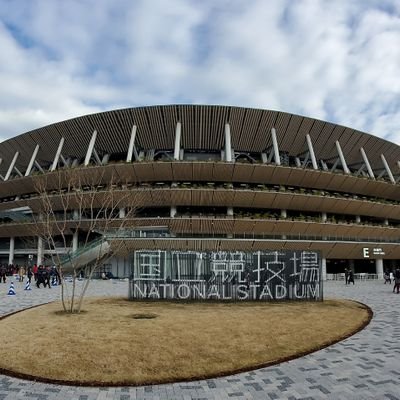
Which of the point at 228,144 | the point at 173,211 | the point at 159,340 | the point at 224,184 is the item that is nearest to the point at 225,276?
the point at 159,340

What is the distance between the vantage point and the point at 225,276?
18719 millimetres

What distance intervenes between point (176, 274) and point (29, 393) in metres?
12.7

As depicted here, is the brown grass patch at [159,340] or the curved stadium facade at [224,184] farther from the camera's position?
the curved stadium facade at [224,184]

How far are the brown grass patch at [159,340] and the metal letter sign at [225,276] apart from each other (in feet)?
9.97

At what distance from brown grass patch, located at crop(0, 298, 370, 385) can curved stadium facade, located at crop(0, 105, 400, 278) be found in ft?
75.9

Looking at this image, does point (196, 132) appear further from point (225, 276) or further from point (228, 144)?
point (225, 276)

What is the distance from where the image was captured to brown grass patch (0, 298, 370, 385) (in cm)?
737

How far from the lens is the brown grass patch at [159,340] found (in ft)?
24.2

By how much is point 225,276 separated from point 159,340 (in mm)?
9371

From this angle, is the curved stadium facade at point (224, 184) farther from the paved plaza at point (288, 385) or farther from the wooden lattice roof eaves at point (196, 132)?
the paved plaza at point (288, 385)

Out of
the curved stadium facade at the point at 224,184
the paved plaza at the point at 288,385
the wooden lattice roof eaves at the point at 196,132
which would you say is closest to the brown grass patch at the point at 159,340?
the paved plaza at the point at 288,385

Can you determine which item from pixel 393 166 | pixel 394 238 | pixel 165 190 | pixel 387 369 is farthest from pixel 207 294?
pixel 393 166

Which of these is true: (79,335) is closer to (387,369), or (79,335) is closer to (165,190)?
(387,369)

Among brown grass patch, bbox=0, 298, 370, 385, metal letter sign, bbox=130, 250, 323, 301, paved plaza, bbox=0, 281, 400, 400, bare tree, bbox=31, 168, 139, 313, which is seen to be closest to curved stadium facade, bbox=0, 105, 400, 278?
bare tree, bbox=31, 168, 139, 313
